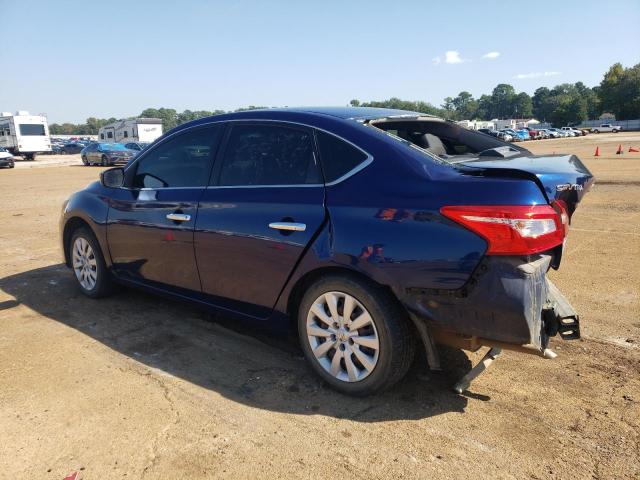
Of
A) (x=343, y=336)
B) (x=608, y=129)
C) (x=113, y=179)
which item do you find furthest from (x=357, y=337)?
(x=608, y=129)

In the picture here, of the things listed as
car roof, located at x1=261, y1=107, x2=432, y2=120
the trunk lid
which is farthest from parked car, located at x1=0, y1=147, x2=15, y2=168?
the trunk lid

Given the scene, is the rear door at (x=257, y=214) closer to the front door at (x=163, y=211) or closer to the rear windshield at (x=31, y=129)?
the front door at (x=163, y=211)

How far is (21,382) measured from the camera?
3381mm

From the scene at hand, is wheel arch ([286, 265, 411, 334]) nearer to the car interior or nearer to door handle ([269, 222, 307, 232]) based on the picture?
door handle ([269, 222, 307, 232])

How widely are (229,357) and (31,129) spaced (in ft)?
137

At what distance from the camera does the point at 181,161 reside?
4125mm

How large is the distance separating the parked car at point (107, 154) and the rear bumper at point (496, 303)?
29176 mm

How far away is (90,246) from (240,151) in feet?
7.02

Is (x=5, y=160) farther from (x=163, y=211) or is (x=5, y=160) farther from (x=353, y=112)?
(x=353, y=112)

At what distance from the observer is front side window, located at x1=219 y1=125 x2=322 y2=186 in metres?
3.31

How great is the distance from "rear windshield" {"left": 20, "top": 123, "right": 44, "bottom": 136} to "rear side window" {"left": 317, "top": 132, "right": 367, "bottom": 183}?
41856mm

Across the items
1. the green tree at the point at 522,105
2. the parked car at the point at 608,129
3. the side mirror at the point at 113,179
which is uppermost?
the green tree at the point at 522,105

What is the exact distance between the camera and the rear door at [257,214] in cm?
320

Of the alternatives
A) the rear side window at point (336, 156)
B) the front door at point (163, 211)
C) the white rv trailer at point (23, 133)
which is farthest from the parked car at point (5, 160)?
the rear side window at point (336, 156)
